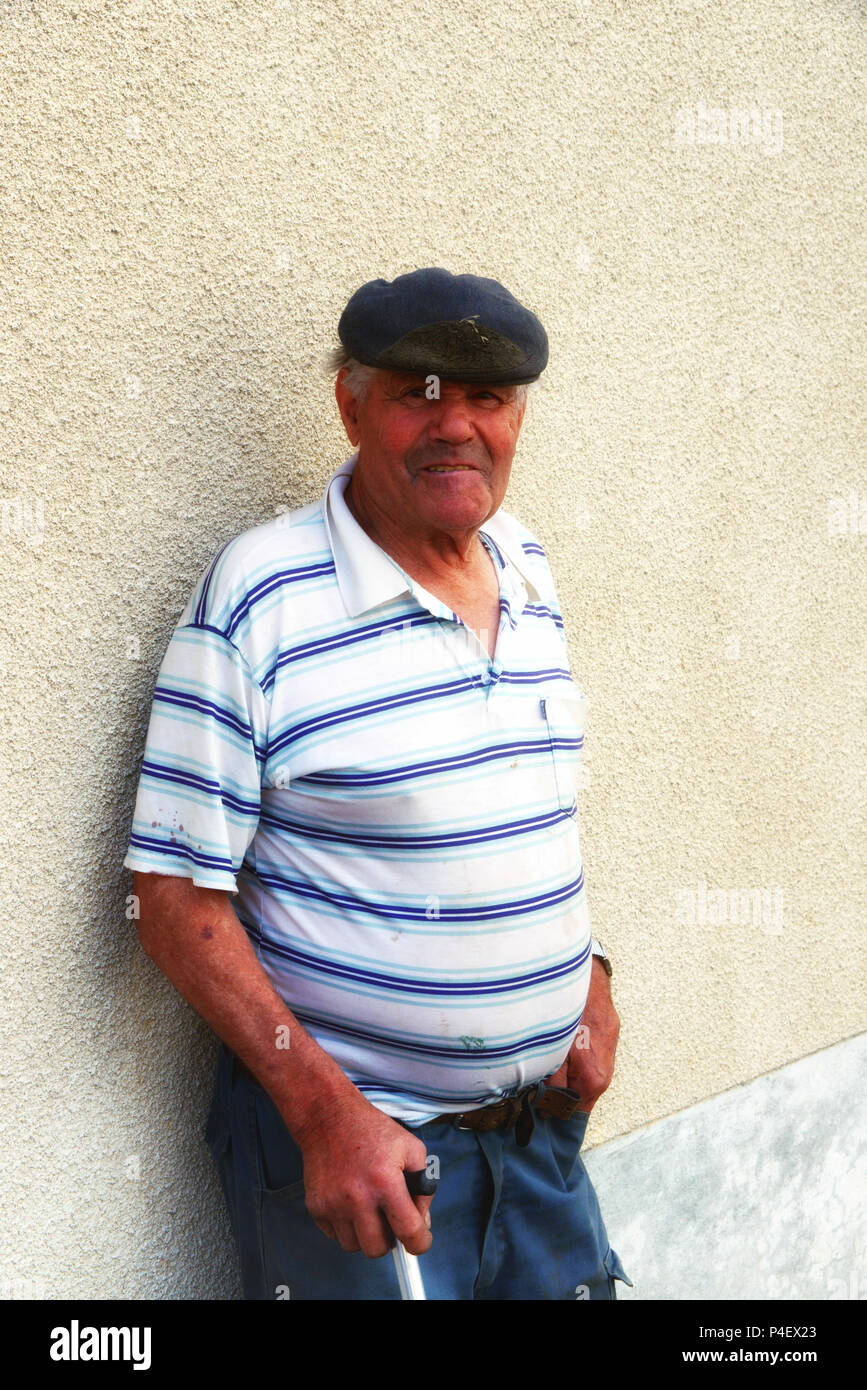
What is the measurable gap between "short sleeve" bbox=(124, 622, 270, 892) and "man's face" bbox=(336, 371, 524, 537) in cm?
39

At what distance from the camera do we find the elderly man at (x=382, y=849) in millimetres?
1745

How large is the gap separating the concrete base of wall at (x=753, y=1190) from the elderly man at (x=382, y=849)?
1.07m

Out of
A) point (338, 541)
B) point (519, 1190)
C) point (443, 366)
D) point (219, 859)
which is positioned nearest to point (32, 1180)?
point (219, 859)

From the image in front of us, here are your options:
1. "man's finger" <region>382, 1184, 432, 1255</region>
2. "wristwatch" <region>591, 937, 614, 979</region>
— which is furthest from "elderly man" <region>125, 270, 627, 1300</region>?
"wristwatch" <region>591, 937, 614, 979</region>

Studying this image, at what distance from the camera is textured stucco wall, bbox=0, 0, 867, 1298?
1.80 meters

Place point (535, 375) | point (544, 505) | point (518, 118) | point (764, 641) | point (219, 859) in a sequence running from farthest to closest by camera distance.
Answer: point (764, 641)
point (544, 505)
point (518, 118)
point (535, 375)
point (219, 859)

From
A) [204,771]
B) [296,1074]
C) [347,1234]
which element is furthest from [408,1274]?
[204,771]

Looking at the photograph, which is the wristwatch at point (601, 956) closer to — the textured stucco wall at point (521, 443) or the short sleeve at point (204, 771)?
the textured stucco wall at point (521, 443)

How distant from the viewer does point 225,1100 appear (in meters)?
1.99

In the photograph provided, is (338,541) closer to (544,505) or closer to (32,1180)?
(544,505)

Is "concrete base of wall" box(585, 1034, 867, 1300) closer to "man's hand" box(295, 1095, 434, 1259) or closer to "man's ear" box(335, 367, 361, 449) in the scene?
"man's hand" box(295, 1095, 434, 1259)

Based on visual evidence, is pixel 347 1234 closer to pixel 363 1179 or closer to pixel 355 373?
pixel 363 1179

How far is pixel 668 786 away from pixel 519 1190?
4.14ft

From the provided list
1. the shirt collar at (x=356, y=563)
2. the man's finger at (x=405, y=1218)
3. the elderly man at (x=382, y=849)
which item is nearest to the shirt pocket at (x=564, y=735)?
the elderly man at (x=382, y=849)
